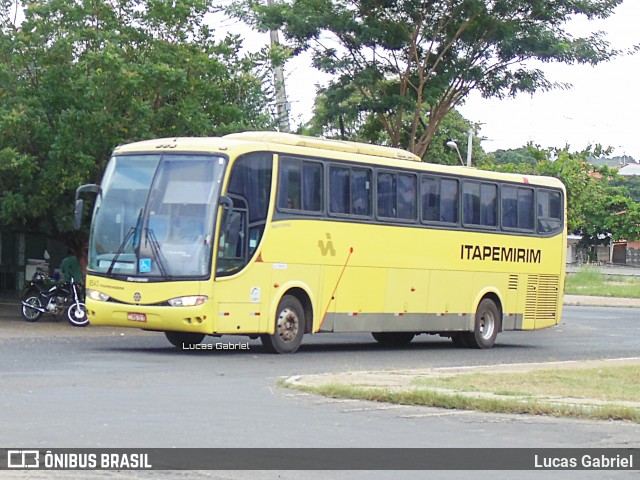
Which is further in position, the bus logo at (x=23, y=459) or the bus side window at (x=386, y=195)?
the bus side window at (x=386, y=195)

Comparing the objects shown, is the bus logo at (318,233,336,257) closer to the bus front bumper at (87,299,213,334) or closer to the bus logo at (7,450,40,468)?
the bus front bumper at (87,299,213,334)

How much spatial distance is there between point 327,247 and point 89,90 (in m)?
7.12

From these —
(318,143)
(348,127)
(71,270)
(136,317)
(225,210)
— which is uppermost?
(348,127)

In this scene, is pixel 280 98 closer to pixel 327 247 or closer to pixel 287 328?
pixel 327 247

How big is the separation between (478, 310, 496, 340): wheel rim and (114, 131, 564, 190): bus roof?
2.80 m

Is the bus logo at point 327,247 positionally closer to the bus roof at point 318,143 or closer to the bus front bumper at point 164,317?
the bus roof at point 318,143

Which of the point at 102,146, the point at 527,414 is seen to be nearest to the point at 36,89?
the point at 102,146

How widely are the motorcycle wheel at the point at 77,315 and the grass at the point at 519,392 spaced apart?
12.8 m

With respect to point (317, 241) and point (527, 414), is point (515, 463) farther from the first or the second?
point (317, 241)

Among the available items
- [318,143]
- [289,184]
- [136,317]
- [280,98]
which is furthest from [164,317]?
[280,98]

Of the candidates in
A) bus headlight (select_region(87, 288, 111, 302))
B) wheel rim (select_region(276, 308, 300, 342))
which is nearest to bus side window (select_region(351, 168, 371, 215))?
wheel rim (select_region(276, 308, 300, 342))

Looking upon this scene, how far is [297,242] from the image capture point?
22.3 meters

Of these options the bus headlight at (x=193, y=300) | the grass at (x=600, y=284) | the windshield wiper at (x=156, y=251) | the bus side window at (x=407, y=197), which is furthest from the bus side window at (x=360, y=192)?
the grass at (x=600, y=284)

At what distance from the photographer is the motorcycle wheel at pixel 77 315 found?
28.1 meters
